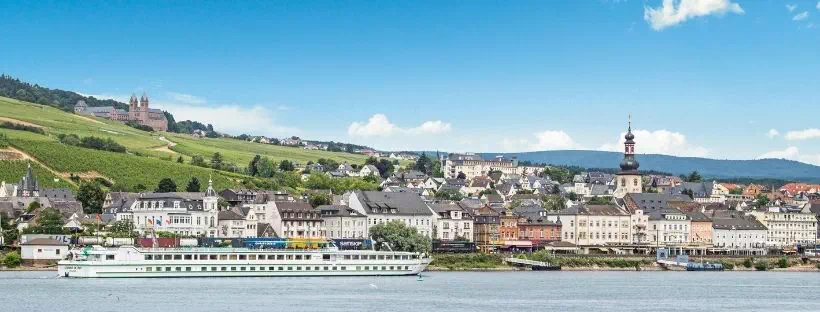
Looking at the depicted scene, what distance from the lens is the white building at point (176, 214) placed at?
127m

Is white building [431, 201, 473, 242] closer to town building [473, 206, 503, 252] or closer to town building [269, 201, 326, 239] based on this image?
town building [473, 206, 503, 252]

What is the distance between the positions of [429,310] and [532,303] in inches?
326

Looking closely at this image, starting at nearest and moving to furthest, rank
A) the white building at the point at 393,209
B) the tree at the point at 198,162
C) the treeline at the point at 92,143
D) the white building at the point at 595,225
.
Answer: the white building at the point at 393,209 < the white building at the point at 595,225 < the treeline at the point at 92,143 < the tree at the point at 198,162

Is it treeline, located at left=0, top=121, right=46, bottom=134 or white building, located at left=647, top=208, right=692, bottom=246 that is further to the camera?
treeline, located at left=0, top=121, right=46, bottom=134

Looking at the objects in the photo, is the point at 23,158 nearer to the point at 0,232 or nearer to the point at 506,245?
the point at 0,232

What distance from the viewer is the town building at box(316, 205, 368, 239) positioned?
129 m

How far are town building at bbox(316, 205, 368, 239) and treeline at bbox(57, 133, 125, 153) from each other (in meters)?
61.3

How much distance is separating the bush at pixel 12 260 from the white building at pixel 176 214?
19.9m

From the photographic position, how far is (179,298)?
75438 mm

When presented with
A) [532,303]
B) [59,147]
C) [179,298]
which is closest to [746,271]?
[532,303]

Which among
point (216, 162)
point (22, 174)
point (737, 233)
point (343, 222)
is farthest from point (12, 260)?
point (216, 162)

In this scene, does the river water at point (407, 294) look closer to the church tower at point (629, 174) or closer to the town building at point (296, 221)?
the town building at point (296, 221)

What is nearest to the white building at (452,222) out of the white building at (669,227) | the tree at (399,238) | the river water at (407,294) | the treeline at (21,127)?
the tree at (399,238)

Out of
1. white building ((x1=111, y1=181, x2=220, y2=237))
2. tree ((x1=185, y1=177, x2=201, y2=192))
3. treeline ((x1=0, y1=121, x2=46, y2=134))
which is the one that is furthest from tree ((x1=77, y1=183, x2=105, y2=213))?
treeline ((x1=0, y1=121, x2=46, y2=134))
